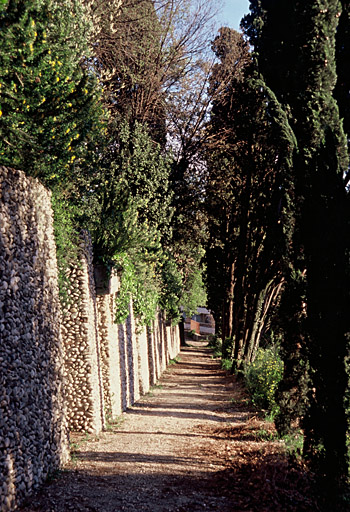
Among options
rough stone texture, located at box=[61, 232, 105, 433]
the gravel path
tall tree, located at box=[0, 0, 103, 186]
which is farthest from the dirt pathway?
tall tree, located at box=[0, 0, 103, 186]

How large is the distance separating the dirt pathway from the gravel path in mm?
12

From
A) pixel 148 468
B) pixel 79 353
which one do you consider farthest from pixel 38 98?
pixel 148 468

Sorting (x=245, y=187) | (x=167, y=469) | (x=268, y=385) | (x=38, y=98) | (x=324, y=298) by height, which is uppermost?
(x=245, y=187)

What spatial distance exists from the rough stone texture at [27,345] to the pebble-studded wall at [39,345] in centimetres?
1

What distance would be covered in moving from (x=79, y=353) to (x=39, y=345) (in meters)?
2.69

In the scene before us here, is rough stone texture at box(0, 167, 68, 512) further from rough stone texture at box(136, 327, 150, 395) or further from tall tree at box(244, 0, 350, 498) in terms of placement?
rough stone texture at box(136, 327, 150, 395)

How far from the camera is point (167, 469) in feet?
26.2

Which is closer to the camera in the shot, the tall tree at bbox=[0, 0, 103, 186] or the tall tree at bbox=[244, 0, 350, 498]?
the tall tree at bbox=[244, 0, 350, 498]

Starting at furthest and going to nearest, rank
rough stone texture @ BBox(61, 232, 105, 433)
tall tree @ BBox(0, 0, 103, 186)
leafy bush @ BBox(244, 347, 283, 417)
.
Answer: leafy bush @ BBox(244, 347, 283, 417), rough stone texture @ BBox(61, 232, 105, 433), tall tree @ BBox(0, 0, 103, 186)

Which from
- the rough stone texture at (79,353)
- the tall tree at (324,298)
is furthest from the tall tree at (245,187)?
the tall tree at (324,298)

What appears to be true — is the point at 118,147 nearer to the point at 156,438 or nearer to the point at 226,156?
the point at 226,156

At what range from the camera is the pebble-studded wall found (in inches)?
244

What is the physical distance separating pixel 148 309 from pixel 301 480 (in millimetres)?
11050

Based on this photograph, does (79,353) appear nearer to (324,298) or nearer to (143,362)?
(324,298)
